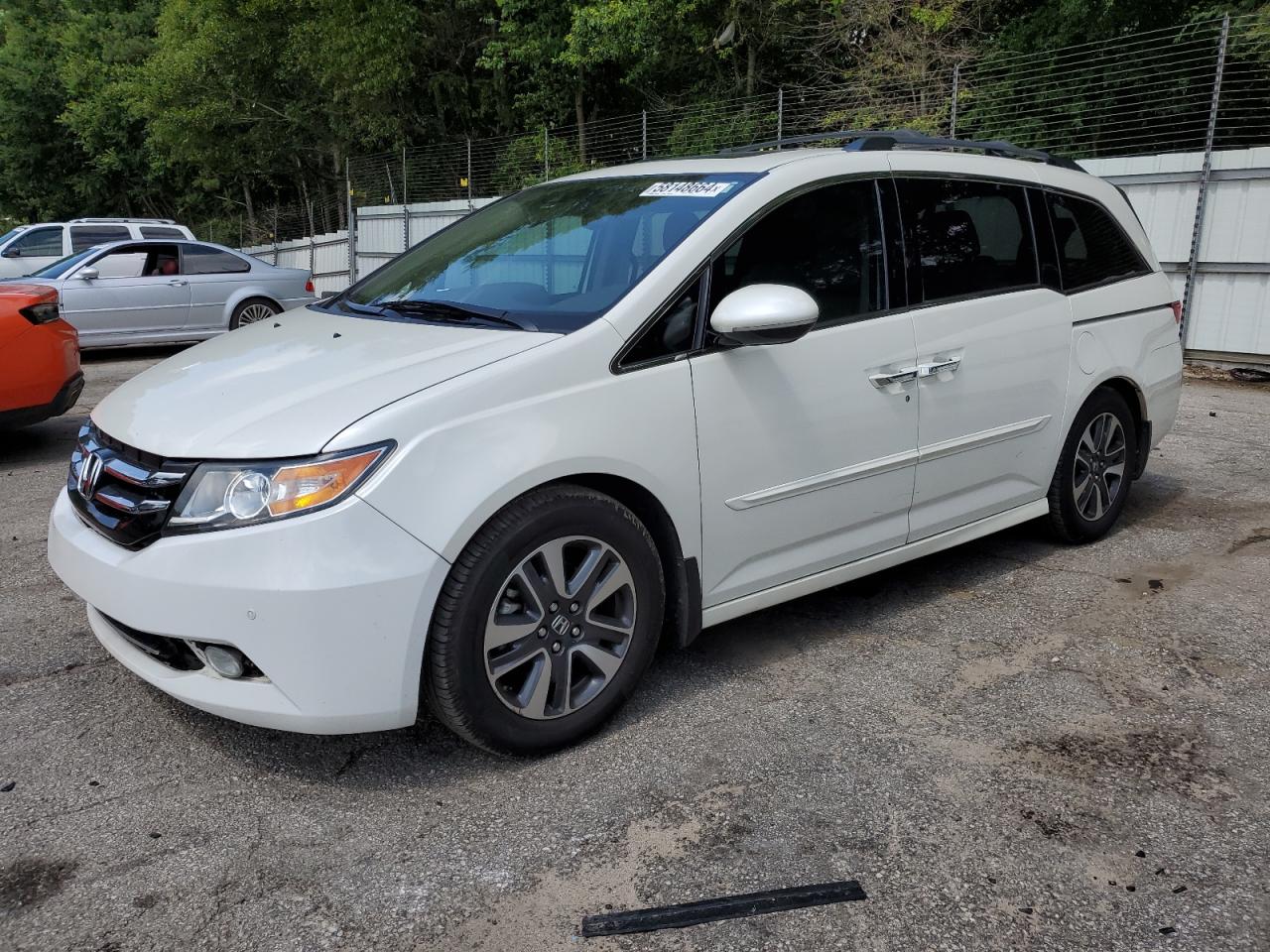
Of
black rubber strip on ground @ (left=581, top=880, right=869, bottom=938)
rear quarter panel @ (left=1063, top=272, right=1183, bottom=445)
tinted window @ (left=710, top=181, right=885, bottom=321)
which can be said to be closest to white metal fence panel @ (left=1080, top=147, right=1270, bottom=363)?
rear quarter panel @ (left=1063, top=272, right=1183, bottom=445)

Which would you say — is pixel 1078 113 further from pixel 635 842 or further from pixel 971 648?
pixel 635 842

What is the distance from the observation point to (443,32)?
93.4 ft

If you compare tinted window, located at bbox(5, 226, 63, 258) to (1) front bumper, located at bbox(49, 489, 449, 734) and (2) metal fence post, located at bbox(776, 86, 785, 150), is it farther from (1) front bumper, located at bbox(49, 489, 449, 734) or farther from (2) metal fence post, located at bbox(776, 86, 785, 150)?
(1) front bumper, located at bbox(49, 489, 449, 734)

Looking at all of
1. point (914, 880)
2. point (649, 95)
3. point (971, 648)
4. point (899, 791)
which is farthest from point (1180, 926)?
point (649, 95)

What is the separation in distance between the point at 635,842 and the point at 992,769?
107 cm

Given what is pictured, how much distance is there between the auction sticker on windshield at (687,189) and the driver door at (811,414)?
188 mm

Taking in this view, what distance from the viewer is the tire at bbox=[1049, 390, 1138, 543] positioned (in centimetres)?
476

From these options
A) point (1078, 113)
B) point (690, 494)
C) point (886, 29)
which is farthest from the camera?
point (886, 29)

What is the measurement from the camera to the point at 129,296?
40.8ft

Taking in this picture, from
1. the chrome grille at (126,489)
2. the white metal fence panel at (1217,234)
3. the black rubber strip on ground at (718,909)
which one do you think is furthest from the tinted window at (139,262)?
the black rubber strip on ground at (718,909)

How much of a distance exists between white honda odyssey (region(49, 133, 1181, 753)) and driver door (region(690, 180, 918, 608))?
10 millimetres

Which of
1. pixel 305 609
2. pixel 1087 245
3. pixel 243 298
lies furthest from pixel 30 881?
pixel 243 298

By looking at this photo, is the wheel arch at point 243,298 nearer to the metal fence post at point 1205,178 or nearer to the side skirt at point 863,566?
the metal fence post at point 1205,178

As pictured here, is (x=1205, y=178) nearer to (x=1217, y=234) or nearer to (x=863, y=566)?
(x=1217, y=234)
